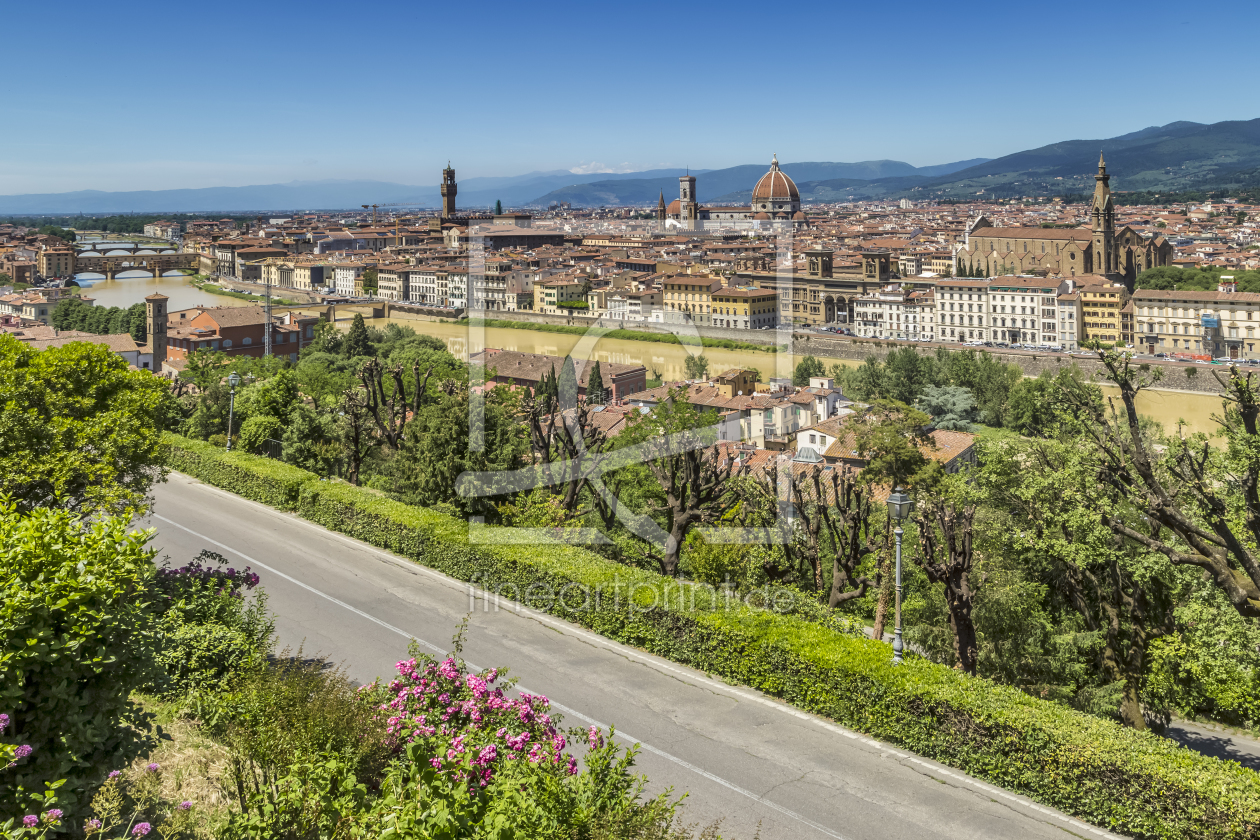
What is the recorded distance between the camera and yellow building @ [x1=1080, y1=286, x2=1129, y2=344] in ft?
134

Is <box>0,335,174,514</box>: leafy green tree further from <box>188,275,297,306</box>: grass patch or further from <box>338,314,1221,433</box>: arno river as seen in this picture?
<box>188,275,297,306</box>: grass patch

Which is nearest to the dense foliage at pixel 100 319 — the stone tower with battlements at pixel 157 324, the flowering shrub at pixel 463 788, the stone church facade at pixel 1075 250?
the stone tower with battlements at pixel 157 324

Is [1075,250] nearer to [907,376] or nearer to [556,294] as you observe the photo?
[907,376]

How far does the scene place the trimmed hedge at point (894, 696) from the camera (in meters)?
3.54

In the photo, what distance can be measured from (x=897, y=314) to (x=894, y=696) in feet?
148

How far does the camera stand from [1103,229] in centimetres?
5091

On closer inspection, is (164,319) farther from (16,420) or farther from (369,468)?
(16,420)

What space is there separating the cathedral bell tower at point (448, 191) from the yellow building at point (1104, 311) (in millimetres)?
52237

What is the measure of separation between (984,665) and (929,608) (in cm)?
67

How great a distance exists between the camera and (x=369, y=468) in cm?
1075

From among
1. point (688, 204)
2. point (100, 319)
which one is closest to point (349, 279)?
point (100, 319)

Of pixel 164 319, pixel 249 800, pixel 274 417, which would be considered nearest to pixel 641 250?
pixel 164 319

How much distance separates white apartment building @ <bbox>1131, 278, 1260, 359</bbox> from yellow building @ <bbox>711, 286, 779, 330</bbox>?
1511 centimetres

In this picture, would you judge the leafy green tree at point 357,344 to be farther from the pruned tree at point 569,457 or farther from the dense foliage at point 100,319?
the pruned tree at point 569,457
